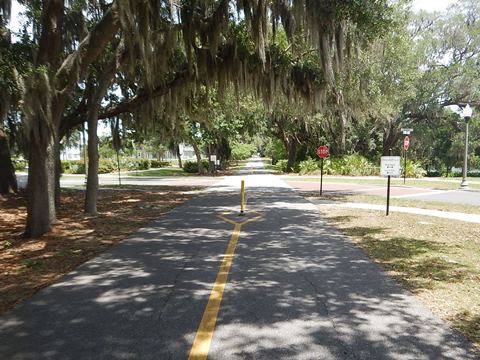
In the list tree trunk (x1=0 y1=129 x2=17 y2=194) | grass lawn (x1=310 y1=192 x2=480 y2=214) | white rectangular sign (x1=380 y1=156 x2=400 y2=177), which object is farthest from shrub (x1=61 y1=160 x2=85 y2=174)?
white rectangular sign (x1=380 y1=156 x2=400 y2=177)

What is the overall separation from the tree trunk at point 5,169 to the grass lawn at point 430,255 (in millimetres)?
12565

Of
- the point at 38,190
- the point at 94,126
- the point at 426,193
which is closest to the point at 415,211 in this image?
the point at 426,193

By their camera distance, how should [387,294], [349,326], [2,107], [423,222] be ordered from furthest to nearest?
[423,222]
[2,107]
[387,294]
[349,326]

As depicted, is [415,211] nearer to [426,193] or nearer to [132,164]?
[426,193]

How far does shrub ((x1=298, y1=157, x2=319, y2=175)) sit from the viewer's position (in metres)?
38.9

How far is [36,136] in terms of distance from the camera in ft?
28.0

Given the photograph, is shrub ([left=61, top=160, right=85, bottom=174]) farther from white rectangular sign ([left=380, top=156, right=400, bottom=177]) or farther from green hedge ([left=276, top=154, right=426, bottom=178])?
white rectangular sign ([left=380, top=156, right=400, bottom=177])

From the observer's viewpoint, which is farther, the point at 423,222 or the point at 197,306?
the point at 423,222

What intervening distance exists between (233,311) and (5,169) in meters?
15.4

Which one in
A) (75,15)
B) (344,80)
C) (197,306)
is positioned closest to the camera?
(197,306)

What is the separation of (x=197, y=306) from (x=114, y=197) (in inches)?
587

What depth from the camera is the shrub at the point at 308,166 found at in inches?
1532

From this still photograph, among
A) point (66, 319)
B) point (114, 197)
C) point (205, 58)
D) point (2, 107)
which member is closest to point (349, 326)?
point (66, 319)

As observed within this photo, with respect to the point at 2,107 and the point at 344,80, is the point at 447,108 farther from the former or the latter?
the point at 2,107
